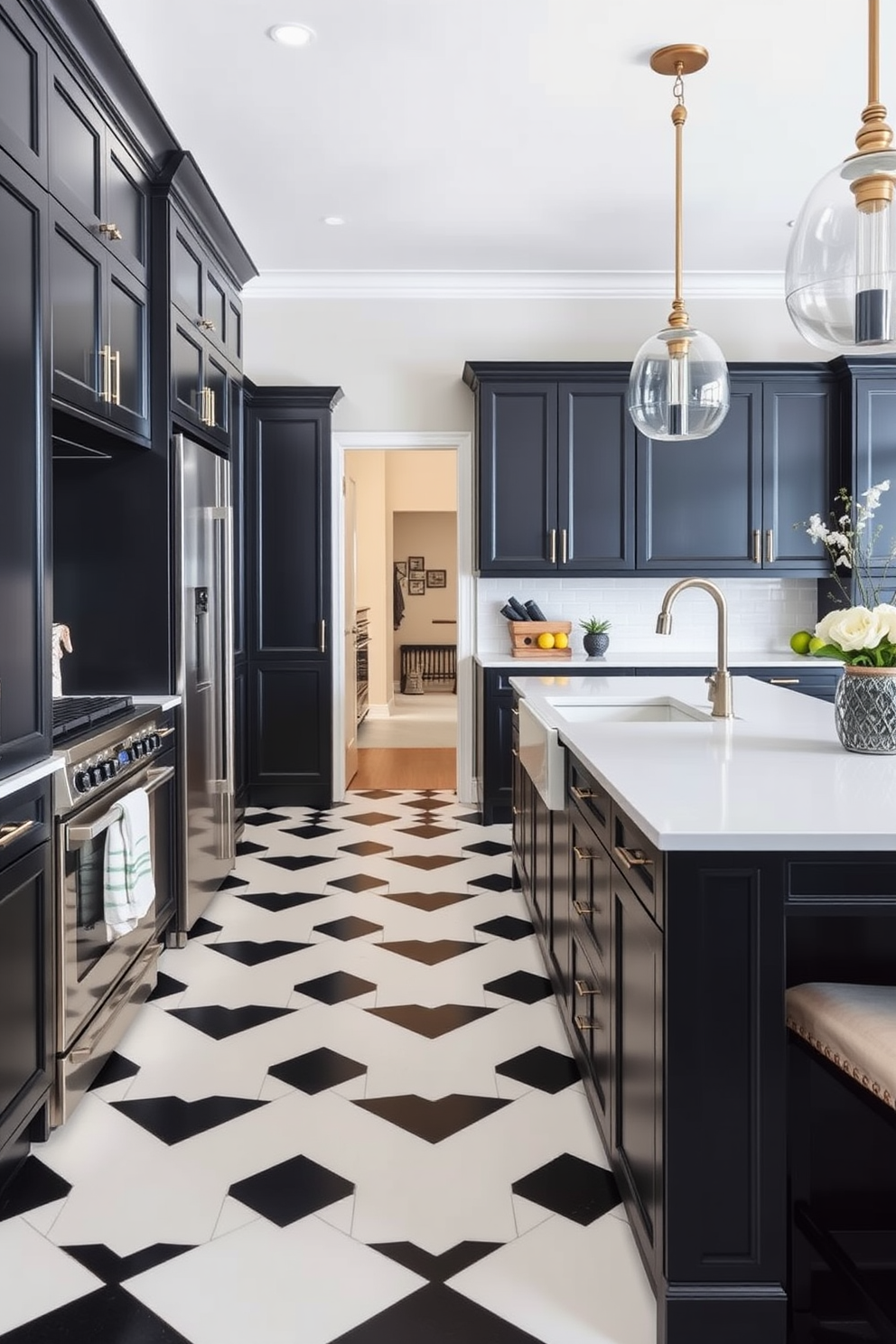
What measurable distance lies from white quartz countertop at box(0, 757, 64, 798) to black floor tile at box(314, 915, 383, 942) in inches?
66.5

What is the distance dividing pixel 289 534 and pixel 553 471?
151 centimetres

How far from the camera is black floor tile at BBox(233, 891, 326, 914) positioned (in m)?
4.26

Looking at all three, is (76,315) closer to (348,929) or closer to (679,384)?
(679,384)

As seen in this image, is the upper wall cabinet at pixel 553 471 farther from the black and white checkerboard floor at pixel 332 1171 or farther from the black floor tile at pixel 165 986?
the black floor tile at pixel 165 986

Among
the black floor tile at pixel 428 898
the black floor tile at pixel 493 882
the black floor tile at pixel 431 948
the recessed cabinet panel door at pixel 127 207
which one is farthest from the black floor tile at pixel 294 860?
the recessed cabinet panel door at pixel 127 207

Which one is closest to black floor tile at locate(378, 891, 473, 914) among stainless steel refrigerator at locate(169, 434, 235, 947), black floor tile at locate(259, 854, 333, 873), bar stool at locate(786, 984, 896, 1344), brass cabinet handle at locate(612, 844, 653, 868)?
black floor tile at locate(259, 854, 333, 873)

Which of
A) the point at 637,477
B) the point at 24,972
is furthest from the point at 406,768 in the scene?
the point at 24,972

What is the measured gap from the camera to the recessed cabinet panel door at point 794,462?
19.0 ft

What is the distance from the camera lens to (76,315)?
280 centimetres

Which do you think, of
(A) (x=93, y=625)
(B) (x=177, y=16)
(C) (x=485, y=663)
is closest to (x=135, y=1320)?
(A) (x=93, y=625)

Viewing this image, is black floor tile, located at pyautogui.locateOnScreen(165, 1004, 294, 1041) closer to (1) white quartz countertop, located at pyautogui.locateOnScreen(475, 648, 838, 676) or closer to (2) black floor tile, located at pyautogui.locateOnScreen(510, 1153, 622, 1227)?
(2) black floor tile, located at pyautogui.locateOnScreen(510, 1153, 622, 1227)

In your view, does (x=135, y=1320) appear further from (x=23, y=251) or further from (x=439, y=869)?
(x=439, y=869)

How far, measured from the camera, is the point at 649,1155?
1.80 metres

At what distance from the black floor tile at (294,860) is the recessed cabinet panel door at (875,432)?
3.36 metres
